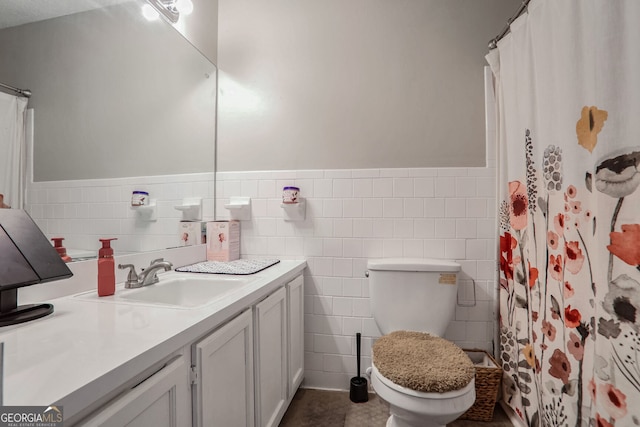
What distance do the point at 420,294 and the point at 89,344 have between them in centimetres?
133

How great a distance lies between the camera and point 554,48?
3.71ft

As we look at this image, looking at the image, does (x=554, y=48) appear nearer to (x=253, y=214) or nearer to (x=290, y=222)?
(x=290, y=222)

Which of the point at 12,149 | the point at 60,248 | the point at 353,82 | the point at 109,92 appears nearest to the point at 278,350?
the point at 60,248

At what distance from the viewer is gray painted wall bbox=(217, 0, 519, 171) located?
5.64ft

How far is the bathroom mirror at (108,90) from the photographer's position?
0.98m

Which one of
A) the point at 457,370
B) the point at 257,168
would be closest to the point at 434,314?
the point at 457,370

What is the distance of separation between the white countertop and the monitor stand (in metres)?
0.02

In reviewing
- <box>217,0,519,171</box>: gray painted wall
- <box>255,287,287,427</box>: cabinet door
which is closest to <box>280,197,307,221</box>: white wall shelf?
<box>217,0,519,171</box>: gray painted wall

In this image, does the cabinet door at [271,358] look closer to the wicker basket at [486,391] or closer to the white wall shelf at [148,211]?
the white wall shelf at [148,211]

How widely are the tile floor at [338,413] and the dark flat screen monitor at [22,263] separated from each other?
1.18 metres

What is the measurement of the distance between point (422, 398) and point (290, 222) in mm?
1111

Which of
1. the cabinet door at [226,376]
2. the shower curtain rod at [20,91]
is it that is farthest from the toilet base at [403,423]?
the shower curtain rod at [20,91]

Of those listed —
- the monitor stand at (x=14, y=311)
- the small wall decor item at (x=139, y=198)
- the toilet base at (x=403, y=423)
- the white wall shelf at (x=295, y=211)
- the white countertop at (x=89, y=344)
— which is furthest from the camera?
the white wall shelf at (x=295, y=211)

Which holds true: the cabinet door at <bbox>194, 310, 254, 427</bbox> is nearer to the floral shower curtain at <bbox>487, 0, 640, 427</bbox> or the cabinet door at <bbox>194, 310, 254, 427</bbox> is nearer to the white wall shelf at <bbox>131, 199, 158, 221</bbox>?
the white wall shelf at <bbox>131, 199, 158, 221</bbox>
